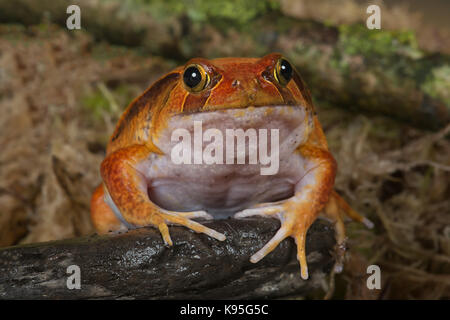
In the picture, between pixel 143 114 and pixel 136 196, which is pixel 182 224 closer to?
pixel 136 196

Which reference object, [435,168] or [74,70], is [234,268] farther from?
[74,70]

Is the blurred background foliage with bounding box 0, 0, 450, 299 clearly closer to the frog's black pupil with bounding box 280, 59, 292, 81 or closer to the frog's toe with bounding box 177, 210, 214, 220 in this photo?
the frog's toe with bounding box 177, 210, 214, 220

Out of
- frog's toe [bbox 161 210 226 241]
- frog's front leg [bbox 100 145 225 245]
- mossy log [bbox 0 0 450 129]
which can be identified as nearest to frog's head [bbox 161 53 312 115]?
frog's front leg [bbox 100 145 225 245]

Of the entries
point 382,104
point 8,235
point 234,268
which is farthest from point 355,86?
point 8,235

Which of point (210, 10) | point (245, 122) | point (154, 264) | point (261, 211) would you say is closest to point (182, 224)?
point (154, 264)

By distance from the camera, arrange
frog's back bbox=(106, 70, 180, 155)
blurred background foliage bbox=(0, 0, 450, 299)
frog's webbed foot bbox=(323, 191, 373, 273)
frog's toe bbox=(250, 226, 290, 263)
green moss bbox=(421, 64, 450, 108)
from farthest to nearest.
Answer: green moss bbox=(421, 64, 450, 108) → blurred background foliage bbox=(0, 0, 450, 299) → frog's webbed foot bbox=(323, 191, 373, 273) → frog's back bbox=(106, 70, 180, 155) → frog's toe bbox=(250, 226, 290, 263)
